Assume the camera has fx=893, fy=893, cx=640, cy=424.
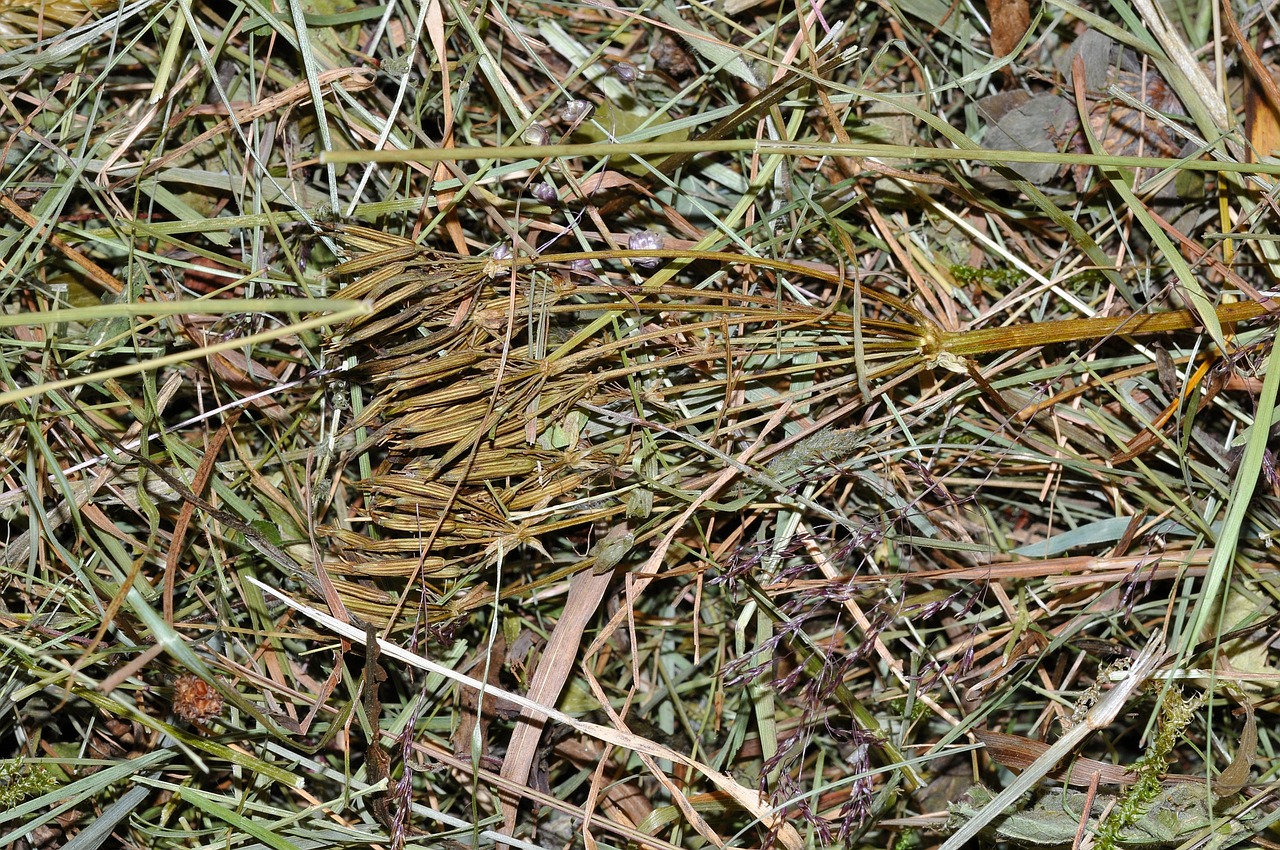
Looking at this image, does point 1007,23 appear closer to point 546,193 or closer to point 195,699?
point 546,193

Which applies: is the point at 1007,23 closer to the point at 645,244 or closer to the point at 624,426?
the point at 645,244

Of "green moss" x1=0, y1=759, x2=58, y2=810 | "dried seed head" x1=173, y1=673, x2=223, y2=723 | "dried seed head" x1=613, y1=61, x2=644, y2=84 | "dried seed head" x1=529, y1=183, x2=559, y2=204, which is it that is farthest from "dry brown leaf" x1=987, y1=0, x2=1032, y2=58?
"green moss" x1=0, y1=759, x2=58, y2=810

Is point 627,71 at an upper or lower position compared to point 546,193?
Result: upper

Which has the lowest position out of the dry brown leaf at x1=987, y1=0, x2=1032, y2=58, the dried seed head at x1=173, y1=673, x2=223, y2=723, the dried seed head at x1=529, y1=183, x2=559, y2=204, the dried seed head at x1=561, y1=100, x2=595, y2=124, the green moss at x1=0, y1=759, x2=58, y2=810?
the green moss at x1=0, y1=759, x2=58, y2=810

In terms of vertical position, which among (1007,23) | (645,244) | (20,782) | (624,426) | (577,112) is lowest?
(20,782)

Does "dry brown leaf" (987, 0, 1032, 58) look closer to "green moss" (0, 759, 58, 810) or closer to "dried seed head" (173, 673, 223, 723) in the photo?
"dried seed head" (173, 673, 223, 723)

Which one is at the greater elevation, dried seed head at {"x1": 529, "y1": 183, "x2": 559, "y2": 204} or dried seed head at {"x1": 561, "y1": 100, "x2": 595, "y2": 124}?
dried seed head at {"x1": 561, "y1": 100, "x2": 595, "y2": 124}

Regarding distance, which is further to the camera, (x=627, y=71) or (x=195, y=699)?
(x=627, y=71)

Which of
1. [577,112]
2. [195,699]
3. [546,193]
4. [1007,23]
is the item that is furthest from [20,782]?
[1007,23]
